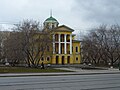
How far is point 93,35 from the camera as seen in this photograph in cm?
7356

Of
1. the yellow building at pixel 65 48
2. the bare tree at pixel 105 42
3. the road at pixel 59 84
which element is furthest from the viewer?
the yellow building at pixel 65 48

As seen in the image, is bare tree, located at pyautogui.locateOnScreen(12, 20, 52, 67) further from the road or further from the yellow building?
the road

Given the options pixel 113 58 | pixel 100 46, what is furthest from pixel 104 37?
pixel 113 58

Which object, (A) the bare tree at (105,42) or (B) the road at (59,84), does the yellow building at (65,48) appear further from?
(B) the road at (59,84)

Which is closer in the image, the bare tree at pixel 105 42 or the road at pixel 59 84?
the road at pixel 59 84

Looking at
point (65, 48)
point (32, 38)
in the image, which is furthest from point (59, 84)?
point (65, 48)

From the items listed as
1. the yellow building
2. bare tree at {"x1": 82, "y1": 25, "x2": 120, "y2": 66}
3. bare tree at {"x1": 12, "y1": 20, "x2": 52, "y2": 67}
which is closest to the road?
bare tree at {"x1": 12, "y1": 20, "x2": 52, "y2": 67}

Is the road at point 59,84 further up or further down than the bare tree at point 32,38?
further down

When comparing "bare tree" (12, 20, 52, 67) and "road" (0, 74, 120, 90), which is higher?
"bare tree" (12, 20, 52, 67)

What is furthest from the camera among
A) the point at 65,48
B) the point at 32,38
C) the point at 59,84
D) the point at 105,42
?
the point at 65,48

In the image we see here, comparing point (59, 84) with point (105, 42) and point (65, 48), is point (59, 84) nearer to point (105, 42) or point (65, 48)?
point (105, 42)

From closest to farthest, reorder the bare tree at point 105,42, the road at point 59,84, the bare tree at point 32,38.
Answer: the road at point 59,84 → the bare tree at point 32,38 → the bare tree at point 105,42

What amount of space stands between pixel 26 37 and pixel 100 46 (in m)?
25.5

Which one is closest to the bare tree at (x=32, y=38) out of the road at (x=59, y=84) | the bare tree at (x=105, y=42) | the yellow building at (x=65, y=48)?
the bare tree at (x=105, y=42)
